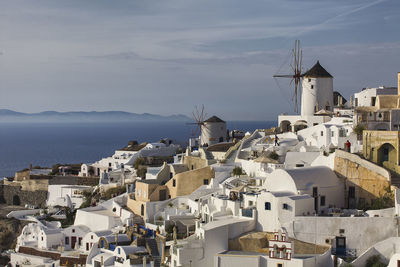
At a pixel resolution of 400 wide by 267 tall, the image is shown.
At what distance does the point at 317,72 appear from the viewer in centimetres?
4119

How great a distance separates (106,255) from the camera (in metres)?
27.8

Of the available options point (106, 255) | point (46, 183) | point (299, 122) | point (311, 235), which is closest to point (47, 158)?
point (46, 183)

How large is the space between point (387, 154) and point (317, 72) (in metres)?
14.9

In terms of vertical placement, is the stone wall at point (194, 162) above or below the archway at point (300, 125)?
below

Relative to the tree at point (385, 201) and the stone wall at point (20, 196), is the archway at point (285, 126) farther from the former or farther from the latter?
the stone wall at point (20, 196)

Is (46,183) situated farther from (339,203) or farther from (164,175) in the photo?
(339,203)

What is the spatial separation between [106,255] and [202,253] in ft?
17.8

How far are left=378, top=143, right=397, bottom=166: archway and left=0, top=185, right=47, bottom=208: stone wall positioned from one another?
24.4 metres

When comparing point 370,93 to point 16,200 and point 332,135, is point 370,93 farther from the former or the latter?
point 16,200

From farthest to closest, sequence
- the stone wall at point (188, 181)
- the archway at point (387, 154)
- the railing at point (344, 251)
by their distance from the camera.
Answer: the stone wall at point (188, 181) < the archway at point (387, 154) < the railing at point (344, 251)

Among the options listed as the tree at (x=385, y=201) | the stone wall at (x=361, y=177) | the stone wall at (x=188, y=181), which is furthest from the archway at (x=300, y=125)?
the tree at (x=385, y=201)

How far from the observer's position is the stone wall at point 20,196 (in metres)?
43.8

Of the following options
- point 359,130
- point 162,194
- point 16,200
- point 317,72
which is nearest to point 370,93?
point 317,72

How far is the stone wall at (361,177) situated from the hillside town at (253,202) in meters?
0.04
